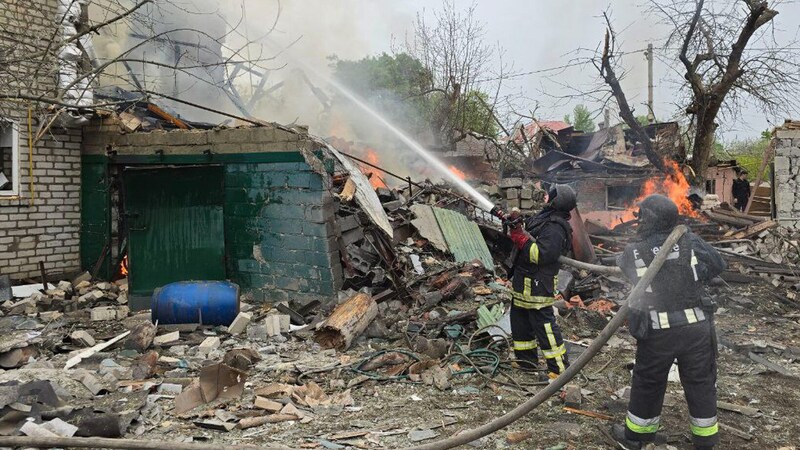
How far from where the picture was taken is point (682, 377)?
3807 millimetres

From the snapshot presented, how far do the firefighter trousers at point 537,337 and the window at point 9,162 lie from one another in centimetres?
752

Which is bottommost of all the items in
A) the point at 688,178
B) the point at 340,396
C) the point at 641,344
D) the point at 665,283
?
the point at 340,396

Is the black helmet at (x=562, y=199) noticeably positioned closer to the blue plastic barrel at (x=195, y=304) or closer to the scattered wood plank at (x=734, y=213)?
the blue plastic barrel at (x=195, y=304)

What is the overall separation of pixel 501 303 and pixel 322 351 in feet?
8.32

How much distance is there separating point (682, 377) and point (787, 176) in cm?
1263

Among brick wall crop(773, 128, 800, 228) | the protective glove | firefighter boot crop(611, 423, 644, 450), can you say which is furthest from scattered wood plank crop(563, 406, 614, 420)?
brick wall crop(773, 128, 800, 228)

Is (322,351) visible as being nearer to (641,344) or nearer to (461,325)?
(461,325)

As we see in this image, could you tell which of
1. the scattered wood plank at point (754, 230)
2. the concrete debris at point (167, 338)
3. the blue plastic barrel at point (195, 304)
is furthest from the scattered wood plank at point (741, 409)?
the scattered wood plank at point (754, 230)

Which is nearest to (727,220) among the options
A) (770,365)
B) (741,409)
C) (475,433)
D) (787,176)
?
(787,176)

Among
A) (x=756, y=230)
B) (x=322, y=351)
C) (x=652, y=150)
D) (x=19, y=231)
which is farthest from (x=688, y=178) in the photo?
(x=19, y=231)

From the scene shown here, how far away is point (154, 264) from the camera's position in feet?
26.9

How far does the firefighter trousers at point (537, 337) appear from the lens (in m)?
5.20

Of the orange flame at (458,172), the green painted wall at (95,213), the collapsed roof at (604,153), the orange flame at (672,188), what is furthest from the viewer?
the orange flame at (458,172)

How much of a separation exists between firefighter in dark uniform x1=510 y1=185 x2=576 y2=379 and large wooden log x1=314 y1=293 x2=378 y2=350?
171 centimetres
